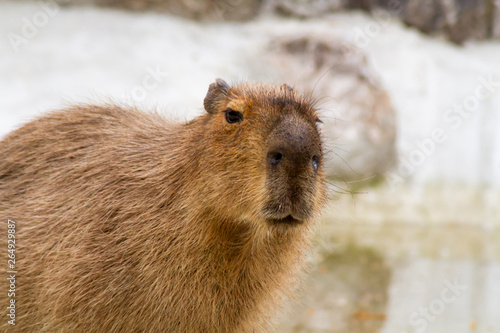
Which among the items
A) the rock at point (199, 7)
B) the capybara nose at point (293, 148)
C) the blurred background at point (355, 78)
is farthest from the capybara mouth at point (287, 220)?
the rock at point (199, 7)

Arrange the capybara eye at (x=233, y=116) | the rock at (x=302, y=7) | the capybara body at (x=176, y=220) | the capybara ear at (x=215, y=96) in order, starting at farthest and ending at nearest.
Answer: the rock at (x=302, y=7)
the capybara ear at (x=215, y=96)
the capybara eye at (x=233, y=116)
the capybara body at (x=176, y=220)

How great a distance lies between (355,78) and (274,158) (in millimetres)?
5896

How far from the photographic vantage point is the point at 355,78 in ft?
25.9

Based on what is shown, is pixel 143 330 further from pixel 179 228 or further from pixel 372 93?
pixel 372 93

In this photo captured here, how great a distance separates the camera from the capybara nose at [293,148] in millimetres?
2209

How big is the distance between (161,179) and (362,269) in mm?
3277

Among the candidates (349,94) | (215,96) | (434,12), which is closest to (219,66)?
(349,94)

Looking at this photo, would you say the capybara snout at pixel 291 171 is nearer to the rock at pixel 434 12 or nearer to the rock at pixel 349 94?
the rock at pixel 349 94

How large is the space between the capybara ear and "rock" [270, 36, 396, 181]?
5071mm

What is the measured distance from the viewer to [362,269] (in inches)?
219

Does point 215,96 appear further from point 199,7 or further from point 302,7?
point 302,7

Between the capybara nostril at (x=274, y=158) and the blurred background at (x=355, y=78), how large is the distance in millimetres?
3608

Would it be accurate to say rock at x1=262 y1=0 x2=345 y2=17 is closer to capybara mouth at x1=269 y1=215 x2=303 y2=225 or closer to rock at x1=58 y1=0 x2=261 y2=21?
rock at x1=58 y1=0 x2=261 y2=21

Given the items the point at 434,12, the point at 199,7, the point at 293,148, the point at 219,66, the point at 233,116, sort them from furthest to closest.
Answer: the point at 434,12 → the point at 199,7 → the point at 219,66 → the point at 233,116 → the point at 293,148
